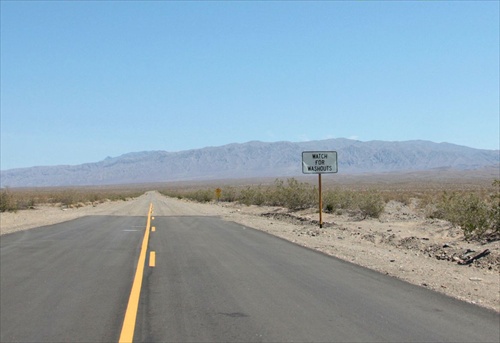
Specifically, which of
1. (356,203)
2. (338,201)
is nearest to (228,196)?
(338,201)

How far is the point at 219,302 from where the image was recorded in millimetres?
8453

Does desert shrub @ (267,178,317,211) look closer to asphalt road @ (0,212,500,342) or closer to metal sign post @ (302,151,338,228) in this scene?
metal sign post @ (302,151,338,228)

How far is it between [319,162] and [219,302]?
15968 millimetres

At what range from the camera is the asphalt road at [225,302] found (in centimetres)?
677

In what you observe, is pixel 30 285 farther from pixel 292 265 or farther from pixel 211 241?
pixel 211 241

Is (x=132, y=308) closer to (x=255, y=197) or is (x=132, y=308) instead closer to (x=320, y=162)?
(x=320, y=162)

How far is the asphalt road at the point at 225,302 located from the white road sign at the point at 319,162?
949 centimetres

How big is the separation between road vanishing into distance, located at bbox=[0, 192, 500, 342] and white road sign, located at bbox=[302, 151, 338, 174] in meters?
9.40

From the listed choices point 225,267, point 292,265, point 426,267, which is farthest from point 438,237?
point 225,267

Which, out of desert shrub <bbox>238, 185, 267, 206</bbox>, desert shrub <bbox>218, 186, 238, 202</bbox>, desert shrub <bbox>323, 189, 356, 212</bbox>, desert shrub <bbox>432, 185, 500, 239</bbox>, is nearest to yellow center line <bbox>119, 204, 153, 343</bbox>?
desert shrub <bbox>432, 185, 500, 239</bbox>

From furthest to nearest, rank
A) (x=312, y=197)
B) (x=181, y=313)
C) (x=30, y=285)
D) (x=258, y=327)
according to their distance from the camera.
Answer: (x=312, y=197)
(x=30, y=285)
(x=181, y=313)
(x=258, y=327)

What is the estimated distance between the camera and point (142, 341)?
20.9 ft

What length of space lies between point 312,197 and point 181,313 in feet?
98.8

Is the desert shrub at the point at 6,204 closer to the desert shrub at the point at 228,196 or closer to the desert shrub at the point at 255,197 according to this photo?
the desert shrub at the point at 255,197
